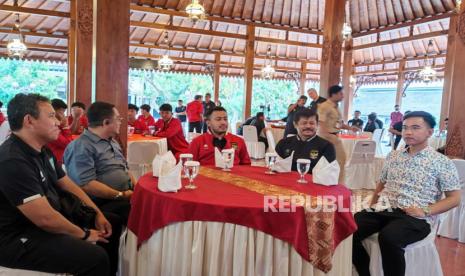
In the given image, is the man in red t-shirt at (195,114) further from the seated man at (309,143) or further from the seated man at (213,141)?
the seated man at (309,143)

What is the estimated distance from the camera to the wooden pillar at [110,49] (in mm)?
3713

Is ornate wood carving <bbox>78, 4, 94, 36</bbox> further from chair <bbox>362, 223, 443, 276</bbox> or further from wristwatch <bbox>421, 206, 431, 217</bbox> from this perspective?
wristwatch <bbox>421, 206, 431, 217</bbox>

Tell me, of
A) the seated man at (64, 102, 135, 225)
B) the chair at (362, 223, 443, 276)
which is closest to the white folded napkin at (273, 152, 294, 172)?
the chair at (362, 223, 443, 276)

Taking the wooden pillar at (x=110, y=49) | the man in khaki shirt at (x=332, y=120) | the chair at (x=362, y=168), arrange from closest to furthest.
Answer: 1. the wooden pillar at (x=110, y=49)
2. the man in khaki shirt at (x=332, y=120)
3. the chair at (x=362, y=168)

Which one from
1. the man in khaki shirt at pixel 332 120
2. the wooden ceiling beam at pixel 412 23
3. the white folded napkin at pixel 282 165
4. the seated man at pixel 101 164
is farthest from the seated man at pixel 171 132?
the wooden ceiling beam at pixel 412 23

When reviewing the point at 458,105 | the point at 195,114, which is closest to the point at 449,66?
the point at 458,105

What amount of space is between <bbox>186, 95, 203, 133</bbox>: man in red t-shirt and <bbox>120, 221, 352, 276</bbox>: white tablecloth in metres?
9.29

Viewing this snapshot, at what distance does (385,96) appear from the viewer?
59.2ft

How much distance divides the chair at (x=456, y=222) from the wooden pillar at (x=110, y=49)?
3.53 metres

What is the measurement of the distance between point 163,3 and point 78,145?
841 centimetres

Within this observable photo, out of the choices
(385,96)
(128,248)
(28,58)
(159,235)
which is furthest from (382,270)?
(385,96)

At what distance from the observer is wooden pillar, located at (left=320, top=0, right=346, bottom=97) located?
6.95m

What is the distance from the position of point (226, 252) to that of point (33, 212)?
95 centimetres

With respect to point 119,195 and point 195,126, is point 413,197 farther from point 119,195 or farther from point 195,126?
point 195,126
